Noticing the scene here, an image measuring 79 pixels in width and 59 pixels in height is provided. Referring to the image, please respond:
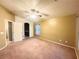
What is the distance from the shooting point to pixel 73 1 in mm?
3268

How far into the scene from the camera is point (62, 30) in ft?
20.2

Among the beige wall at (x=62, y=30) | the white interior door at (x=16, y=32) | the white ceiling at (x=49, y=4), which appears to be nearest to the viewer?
the white ceiling at (x=49, y=4)

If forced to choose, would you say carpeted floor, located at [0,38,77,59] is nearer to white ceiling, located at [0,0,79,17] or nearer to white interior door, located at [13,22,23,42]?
white ceiling, located at [0,0,79,17]

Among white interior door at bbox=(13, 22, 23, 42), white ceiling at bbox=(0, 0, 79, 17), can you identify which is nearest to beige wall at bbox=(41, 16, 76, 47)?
white ceiling at bbox=(0, 0, 79, 17)

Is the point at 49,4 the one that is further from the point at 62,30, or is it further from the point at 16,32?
the point at 16,32

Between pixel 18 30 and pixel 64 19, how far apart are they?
165 inches

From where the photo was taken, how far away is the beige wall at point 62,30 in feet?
17.3

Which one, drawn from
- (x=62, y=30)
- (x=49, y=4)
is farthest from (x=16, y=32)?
(x=49, y=4)

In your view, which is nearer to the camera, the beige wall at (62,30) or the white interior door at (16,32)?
the beige wall at (62,30)

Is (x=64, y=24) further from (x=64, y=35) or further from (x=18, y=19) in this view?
(x=18, y=19)

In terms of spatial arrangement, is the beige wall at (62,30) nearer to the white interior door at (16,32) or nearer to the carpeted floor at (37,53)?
the carpeted floor at (37,53)

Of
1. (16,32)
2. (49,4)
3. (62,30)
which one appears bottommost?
(16,32)

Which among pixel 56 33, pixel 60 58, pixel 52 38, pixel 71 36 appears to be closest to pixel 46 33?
pixel 52 38

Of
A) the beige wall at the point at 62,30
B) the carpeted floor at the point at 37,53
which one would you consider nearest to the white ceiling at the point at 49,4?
the beige wall at the point at 62,30
